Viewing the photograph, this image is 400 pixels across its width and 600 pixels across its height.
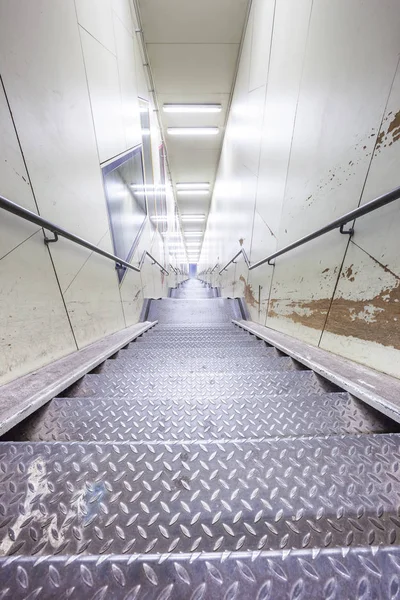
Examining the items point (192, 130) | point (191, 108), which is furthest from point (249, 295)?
point (192, 130)

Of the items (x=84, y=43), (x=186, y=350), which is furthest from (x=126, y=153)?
(x=186, y=350)

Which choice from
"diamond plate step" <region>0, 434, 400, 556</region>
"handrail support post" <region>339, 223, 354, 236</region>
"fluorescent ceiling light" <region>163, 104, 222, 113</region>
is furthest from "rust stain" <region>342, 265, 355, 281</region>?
"fluorescent ceiling light" <region>163, 104, 222, 113</region>

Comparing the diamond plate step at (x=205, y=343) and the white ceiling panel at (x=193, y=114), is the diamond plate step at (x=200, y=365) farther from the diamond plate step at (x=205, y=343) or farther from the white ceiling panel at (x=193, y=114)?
the white ceiling panel at (x=193, y=114)

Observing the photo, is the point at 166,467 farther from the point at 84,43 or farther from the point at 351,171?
the point at 84,43

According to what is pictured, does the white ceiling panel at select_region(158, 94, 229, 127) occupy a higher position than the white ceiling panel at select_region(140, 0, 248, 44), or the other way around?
the white ceiling panel at select_region(140, 0, 248, 44)

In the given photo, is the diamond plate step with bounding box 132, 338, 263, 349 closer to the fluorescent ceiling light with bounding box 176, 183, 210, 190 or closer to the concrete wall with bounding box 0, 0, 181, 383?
the concrete wall with bounding box 0, 0, 181, 383

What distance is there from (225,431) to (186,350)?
4.17ft

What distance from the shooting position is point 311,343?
7.05 feet

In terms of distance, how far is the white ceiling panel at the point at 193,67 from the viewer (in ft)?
16.1

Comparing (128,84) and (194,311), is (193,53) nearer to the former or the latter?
(128,84)

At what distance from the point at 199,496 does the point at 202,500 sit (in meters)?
0.01

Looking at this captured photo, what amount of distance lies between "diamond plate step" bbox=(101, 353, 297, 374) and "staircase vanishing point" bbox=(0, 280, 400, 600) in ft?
1.19

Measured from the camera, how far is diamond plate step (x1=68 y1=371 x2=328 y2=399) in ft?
4.46

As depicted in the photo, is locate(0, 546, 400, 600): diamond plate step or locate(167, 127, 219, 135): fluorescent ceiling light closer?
locate(0, 546, 400, 600): diamond plate step
